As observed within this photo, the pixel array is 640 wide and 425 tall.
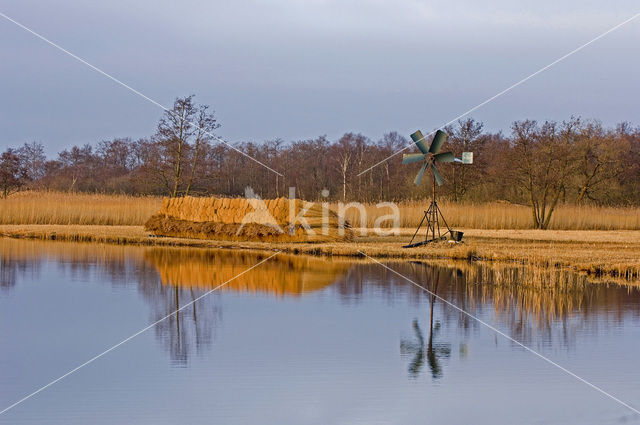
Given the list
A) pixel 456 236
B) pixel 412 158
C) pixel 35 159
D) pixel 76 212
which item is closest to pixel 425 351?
pixel 456 236

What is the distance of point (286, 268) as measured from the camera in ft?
57.4

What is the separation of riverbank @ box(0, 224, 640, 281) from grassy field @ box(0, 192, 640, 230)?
82.1 inches

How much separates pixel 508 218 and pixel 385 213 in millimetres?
5351

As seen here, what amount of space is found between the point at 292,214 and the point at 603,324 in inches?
576

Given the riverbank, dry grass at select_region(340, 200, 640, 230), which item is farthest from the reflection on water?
dry grass at select_region(340, 200, 640, 230)

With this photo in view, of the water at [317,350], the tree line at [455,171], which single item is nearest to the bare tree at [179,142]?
Result: the tree line at [455,171]

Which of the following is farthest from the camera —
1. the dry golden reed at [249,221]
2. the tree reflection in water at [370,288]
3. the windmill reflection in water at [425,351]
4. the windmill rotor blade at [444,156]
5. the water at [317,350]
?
the dry golden reed at [249,221]

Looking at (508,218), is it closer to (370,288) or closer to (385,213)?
(385,213)

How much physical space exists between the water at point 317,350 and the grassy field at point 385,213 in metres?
17.8

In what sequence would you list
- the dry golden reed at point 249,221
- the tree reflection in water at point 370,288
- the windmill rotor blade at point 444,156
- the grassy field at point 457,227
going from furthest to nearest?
the dry golden reed at point 249,221 < the windmill rotor blade at point 444,156 < the grassy field at point 457,227 < the tree reflection in water at point 370,288

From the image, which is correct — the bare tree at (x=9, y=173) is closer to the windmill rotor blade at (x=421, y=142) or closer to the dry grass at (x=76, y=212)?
the dry grass at (x=76, y=212)

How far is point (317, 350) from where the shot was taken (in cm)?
883

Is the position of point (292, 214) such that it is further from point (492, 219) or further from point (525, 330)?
point (525, 330)

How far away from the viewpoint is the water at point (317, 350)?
660 cm
